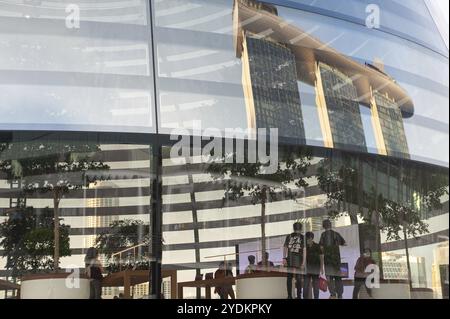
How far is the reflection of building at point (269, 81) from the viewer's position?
6.12m

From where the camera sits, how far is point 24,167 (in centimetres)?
572

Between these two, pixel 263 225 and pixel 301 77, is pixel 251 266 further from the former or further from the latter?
pixel 301 77

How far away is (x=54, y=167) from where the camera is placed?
5773 mm

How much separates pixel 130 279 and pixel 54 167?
1.24 metres

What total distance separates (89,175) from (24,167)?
1.89 ft

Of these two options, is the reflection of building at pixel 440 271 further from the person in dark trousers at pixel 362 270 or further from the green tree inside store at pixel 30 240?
the green tree inside store at pixel 30 240

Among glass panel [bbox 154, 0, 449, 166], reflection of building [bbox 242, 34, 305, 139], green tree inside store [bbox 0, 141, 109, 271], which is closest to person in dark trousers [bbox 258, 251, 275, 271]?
glass panel [bbox 154, 0, 449, 166]

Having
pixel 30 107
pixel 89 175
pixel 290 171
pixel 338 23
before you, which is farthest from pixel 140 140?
pixel 338 23

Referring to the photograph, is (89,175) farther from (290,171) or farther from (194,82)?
(290,171)

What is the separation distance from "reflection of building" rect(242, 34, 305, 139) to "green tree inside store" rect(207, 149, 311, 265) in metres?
0.39

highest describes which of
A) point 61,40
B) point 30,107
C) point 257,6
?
point 257,6

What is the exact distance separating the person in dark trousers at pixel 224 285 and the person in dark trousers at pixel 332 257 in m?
0.86
